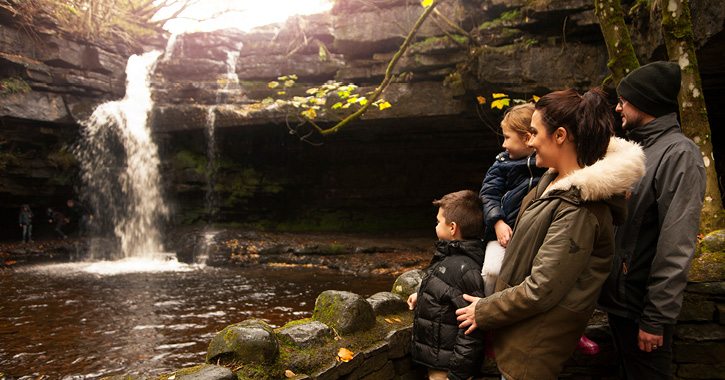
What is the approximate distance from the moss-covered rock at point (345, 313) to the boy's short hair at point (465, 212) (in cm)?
92

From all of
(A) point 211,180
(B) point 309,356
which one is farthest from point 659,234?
(A) point 211,180

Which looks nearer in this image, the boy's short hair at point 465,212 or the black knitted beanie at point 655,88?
the black knitted beanie at point 655,88

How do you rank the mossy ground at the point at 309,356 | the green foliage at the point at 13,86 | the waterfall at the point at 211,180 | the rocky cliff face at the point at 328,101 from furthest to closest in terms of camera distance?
the waterfall at the point at 211,180
the green foliage at the point at 13,86
the rocky cliff face at the point at 328,101
the mossy ground at the point at 309,356

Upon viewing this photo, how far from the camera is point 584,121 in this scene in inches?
71.1

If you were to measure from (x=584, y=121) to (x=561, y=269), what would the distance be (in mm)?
676

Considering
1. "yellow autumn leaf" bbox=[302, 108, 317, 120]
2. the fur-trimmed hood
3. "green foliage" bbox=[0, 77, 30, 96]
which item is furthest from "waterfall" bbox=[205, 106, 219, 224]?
the fur-trimmed hood

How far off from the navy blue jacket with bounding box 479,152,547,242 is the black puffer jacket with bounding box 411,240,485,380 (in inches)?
7.4

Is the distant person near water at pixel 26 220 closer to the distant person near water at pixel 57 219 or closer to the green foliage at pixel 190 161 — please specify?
the distant person near water at pixel 57 219

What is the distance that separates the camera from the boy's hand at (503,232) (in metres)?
2.22

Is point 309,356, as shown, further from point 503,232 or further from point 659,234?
point 659,234

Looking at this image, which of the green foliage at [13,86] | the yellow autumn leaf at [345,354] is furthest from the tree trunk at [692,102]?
the green foliage at [13,86]

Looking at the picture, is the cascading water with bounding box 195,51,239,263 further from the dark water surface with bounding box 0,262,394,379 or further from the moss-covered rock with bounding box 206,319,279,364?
the moss-covered rock with bounding box 206,319,279,364

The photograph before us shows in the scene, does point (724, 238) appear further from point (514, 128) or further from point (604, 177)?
point (604, 177)

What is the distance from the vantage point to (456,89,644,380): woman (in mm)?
1659
